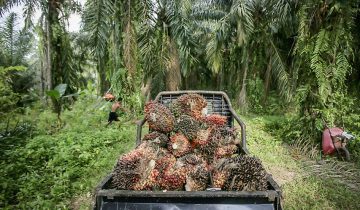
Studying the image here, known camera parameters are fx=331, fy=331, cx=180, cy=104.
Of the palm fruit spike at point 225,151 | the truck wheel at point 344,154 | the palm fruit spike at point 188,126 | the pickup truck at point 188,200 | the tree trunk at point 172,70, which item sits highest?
the tree trunk at point 172,70

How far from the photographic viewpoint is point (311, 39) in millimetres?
6012

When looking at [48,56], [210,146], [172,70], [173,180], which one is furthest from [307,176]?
[48,56]

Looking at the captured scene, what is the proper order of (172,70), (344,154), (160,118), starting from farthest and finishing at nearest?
(172,70)
(344,154)
(160,118)

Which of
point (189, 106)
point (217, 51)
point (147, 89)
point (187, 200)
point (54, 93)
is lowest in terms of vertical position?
point (187, 200)

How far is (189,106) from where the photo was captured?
373cm

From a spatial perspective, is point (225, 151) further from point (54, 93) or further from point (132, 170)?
point (54, 93)

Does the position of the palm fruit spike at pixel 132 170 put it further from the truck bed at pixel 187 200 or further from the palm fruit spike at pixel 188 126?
the palm fruit spike at pixel 188 126

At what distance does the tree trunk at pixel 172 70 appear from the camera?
8.74 metres

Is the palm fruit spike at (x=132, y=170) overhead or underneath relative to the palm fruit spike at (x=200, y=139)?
underneath

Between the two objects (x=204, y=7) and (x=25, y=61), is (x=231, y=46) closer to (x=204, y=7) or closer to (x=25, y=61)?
(x=204, y=7)

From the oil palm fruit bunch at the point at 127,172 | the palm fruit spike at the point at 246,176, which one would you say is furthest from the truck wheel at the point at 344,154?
the oil palm fruit bunch at the point at 127,172

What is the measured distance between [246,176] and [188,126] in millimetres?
1054

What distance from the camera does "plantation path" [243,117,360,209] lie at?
416 centimetres

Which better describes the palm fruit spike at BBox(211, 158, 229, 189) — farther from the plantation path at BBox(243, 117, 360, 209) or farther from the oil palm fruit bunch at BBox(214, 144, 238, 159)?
the plantation path at BBox(243, 117, 360, 209)
